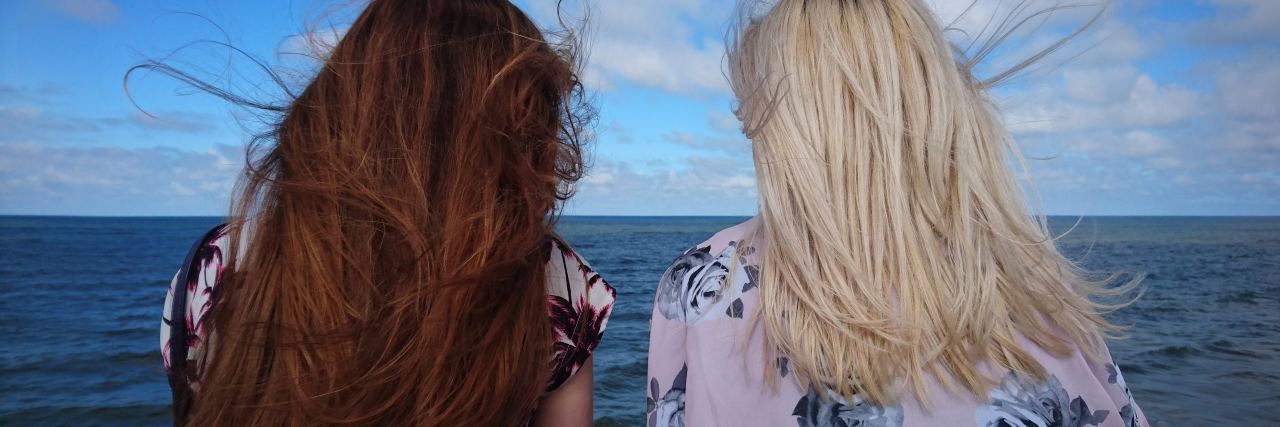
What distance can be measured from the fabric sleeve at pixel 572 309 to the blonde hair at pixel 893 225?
0.45 meters

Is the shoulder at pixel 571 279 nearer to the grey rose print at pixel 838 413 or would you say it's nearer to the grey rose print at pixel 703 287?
the grey rose print at pixel 703 287

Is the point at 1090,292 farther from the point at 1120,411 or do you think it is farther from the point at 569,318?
the point at 569,318

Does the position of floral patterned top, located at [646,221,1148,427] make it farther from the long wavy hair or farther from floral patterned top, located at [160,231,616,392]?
the long wavy hair

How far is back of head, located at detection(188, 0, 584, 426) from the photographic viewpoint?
142 cm

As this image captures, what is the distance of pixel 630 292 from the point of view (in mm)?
16094

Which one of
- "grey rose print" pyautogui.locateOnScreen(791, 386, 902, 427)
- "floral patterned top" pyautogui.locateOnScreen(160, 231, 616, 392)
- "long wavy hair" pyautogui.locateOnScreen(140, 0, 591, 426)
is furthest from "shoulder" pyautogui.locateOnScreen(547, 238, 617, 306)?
"grey rose print" pyautogui.locateOnScreen(791, 386, 902, 427)

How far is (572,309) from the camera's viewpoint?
1.75 meters

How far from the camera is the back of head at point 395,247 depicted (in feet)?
4.66

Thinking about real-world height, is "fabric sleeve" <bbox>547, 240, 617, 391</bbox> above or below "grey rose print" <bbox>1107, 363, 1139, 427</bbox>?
above

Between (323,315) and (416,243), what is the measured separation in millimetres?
252

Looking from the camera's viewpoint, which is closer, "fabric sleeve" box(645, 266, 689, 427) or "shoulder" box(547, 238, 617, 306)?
"shoulder" box(547, 238, 617, 306)

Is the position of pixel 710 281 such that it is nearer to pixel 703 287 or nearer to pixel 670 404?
pixel 703 287

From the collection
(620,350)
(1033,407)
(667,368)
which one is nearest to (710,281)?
(667,368)

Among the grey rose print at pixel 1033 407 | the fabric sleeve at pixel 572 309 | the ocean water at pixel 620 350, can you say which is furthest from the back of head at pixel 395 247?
the ocean water at pixel 620 350
